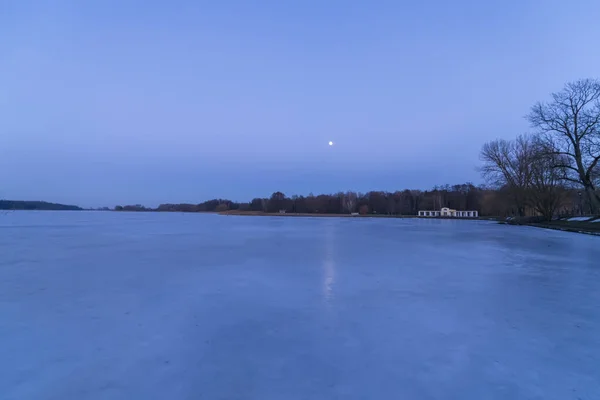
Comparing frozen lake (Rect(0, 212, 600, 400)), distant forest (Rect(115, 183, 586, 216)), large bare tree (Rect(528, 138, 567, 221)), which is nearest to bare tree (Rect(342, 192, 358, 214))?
distant forest (Rect(115, 183, 586, 216))

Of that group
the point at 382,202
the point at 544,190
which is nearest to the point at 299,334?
the point at 544,190

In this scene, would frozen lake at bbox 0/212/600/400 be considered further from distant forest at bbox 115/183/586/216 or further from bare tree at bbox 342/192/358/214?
bare tree at bbox 342/192/358/214

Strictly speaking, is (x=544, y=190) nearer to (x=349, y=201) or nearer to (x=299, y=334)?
(x=299, y=334)

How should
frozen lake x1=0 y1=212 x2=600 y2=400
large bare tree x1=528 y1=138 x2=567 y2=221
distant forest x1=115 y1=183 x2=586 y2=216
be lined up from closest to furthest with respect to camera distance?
frozen lake x1=0 y1=212 x2=600 y2=400 < large bare tree x1=528 y1=138 x2=567 y2=221 < distant forest x1=115 y1=183 x2=586 y2=216

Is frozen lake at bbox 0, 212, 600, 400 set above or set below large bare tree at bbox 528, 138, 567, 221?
below

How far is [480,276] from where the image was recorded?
6.38 m

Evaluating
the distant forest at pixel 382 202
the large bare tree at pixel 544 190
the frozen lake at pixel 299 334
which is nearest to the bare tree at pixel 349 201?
the distant forest at pixel 382 202

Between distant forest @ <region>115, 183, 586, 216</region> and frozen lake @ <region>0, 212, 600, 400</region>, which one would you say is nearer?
frozen lake @ <region>0, 212, 600, 400</region>

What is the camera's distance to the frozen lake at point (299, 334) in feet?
7.98

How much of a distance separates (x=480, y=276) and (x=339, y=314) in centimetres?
362

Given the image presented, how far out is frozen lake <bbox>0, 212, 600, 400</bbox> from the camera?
95.7 inches

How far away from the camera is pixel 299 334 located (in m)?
3.42

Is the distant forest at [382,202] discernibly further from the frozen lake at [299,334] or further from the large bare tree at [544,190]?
the frozen lake at [299,334]

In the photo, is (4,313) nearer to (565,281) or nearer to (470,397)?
(470,397)
